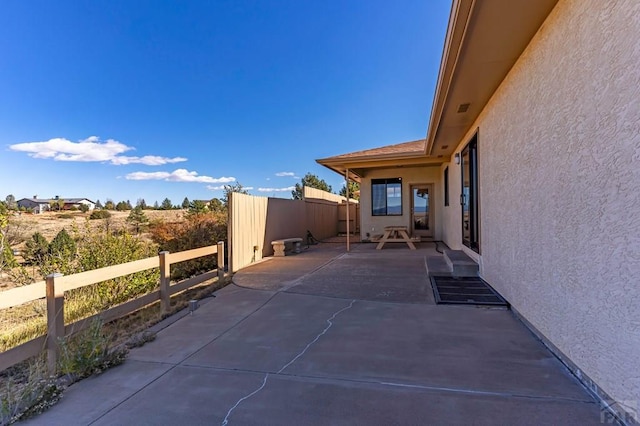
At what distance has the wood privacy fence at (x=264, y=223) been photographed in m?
7.68

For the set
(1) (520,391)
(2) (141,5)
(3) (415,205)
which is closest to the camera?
(1) (520,391)

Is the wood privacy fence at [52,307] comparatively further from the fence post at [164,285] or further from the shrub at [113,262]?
the shrub at [113,262]

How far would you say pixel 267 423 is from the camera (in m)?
2.01

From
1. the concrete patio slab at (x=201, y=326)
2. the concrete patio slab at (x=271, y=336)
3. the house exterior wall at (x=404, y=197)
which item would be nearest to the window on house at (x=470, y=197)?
the concrete patio slab at (x=271, y=336)

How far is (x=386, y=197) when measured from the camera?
1308 centimetres

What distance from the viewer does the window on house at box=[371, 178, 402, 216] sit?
1291 cm

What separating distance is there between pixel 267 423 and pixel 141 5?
9.95 metres

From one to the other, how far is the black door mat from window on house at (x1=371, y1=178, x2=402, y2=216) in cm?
715

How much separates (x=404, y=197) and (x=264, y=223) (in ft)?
19.5

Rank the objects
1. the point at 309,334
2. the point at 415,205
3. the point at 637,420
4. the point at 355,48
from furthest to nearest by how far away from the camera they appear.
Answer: the point at 415,205 < the point at 355,48 < the point at 309,334 < the point at 637,420

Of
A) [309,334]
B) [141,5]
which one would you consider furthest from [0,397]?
[141,5]

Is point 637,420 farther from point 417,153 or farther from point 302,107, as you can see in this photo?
point 302,107

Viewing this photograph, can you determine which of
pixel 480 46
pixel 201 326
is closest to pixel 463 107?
pixel 480 46

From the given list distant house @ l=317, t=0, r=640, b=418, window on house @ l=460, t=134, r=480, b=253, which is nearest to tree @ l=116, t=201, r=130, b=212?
window on house @ l=460, t=134, r=480, b=253
